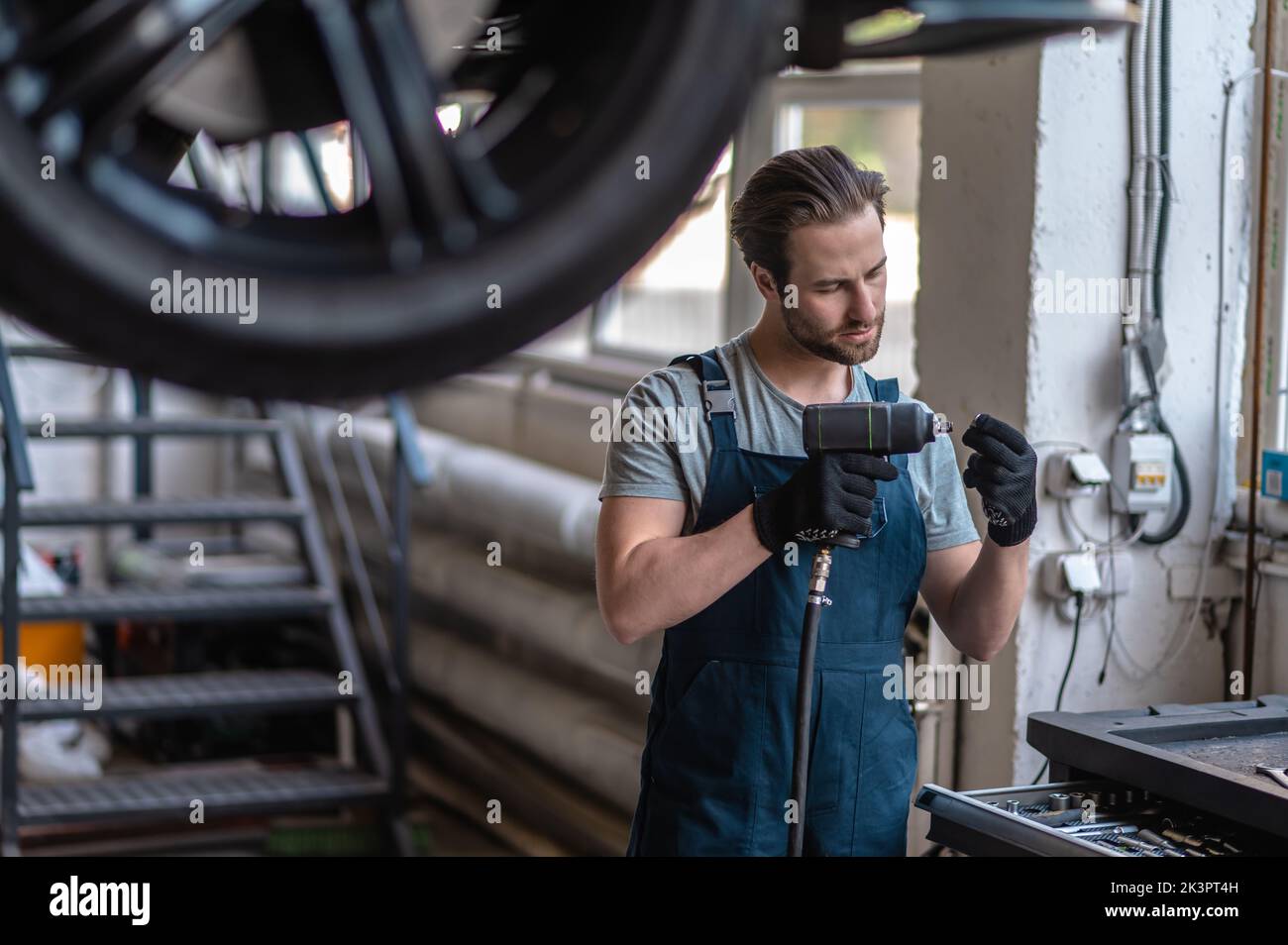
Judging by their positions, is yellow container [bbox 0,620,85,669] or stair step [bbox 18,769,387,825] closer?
stair step [bbox 18,769,387,825]

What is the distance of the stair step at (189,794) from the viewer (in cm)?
361

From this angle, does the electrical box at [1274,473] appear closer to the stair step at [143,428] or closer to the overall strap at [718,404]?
the overall strap at [718,404]

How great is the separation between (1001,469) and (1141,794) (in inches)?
21.1

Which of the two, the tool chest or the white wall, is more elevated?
the white wall

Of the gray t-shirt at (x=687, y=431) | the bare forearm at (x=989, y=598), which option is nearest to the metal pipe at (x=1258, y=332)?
the bare forearm at (x=989, y=598)

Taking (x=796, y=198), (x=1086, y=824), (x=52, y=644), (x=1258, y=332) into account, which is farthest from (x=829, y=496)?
(x=52, y=644)

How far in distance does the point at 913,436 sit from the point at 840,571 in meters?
0.29

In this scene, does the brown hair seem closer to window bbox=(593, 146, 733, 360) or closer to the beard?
the beard

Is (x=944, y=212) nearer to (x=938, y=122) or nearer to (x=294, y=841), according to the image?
(x=938, y=122)

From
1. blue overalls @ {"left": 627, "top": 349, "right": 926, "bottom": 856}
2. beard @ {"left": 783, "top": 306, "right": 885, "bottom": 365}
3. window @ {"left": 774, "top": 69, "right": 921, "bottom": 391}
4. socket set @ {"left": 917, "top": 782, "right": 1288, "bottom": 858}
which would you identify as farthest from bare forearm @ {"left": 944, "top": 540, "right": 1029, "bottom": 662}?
window @ {"left": 774, "top": 69, "right": 921, "bottom": 391}

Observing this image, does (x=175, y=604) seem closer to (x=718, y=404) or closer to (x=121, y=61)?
(x=718, y=404)

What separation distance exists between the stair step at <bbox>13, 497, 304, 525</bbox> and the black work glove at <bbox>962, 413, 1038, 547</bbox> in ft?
8.41

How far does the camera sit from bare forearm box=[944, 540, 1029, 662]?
1942mm
